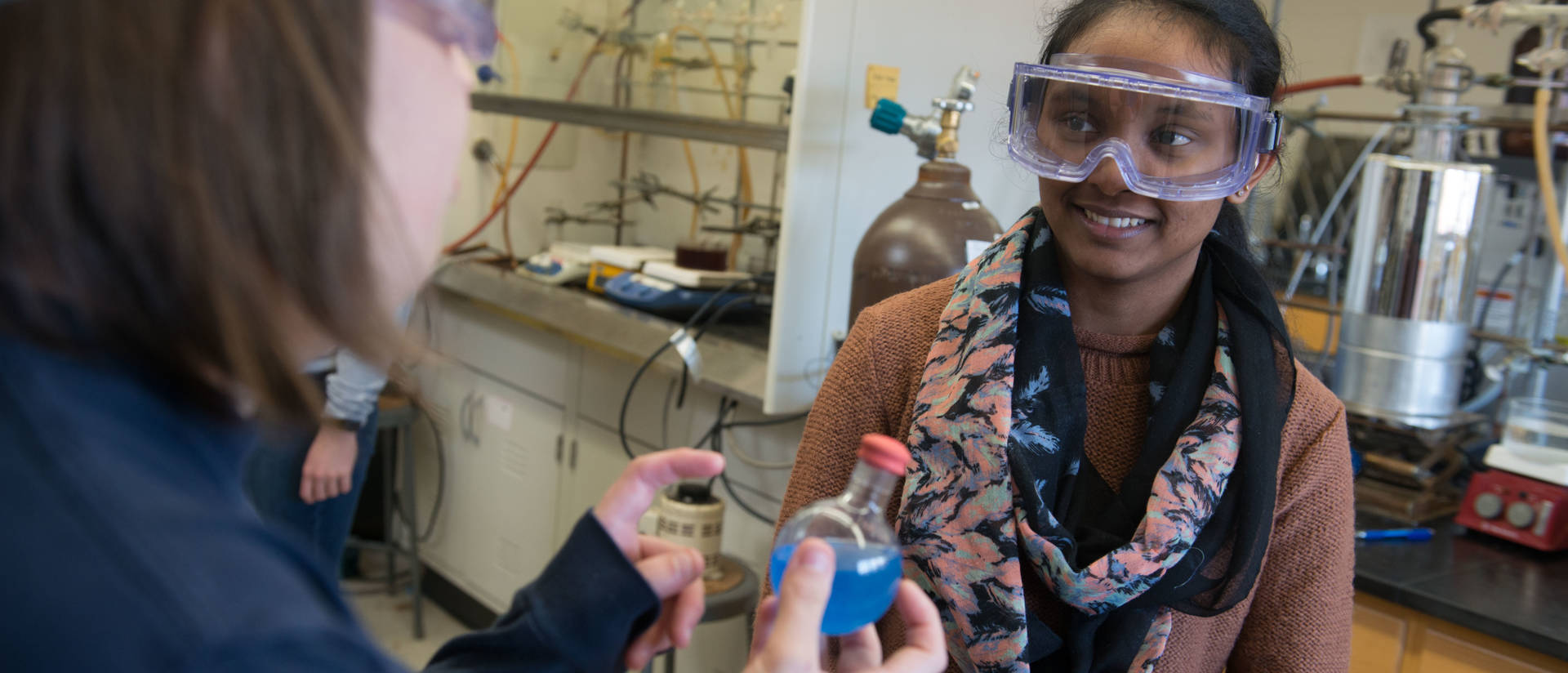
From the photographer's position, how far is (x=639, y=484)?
2.46 ft

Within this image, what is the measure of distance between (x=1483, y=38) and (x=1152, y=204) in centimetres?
412

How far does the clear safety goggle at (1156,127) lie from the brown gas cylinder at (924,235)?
26.6 inches

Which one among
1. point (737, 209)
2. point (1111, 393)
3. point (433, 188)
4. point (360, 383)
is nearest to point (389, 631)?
point (360, 383)

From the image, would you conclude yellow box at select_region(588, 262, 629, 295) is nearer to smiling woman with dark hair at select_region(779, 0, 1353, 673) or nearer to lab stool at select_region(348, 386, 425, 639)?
lab stool at select_region(348, 386, 425, 639)

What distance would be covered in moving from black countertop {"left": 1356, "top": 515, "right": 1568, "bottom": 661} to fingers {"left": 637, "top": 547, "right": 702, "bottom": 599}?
131cm

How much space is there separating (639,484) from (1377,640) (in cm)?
142

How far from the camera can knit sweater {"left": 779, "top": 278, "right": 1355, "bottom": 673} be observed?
1.14 metres

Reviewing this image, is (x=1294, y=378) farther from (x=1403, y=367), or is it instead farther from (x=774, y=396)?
(x=774, y=396)

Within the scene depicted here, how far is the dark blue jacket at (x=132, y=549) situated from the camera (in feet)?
1.27

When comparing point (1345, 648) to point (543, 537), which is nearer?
point (1345, 648)

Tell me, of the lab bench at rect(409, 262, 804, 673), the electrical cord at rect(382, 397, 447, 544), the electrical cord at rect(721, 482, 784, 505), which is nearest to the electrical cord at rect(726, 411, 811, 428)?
the lab bench at rect(409, 262, 804, 673)

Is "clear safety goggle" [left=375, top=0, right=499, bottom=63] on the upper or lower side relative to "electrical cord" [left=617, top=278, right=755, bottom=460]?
upper

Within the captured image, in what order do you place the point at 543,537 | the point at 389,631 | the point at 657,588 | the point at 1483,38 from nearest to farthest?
the point at 657,588 → the point at 543,537 → the point at 389,631 → the point at 1483,38

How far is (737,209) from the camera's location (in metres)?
3.04
